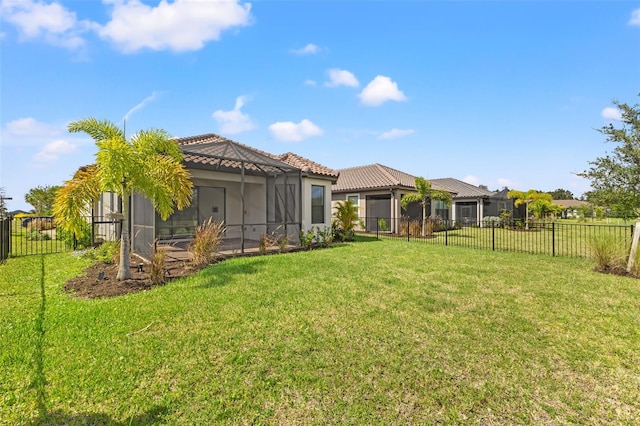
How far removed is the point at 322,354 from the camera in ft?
12.1

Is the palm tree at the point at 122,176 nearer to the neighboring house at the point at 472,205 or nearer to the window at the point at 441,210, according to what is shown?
the window at the point at 441,210

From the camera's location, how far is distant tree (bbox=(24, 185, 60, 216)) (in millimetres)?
26241

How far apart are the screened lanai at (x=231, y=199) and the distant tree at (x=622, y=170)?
9463 millimetres

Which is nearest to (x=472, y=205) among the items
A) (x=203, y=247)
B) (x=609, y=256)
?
(x=609, y=256)

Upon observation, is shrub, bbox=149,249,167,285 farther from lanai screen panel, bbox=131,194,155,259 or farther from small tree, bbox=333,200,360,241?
small tree, bbox=333,200,360,241

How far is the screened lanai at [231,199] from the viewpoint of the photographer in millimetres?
10078

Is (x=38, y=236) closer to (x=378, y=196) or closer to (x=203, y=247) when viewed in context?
(x=203, y=247)

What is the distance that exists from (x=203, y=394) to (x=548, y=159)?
18571mm

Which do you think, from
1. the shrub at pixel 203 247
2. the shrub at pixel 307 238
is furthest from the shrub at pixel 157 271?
the shrub at pixel 307 238

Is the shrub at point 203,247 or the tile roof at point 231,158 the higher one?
the tile roof at point 231,158

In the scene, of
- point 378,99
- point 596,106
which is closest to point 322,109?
point 378,99

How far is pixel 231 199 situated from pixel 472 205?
23.1m

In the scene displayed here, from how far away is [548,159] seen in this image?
50.4 ft

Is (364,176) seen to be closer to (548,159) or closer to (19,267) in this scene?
(548,159)
